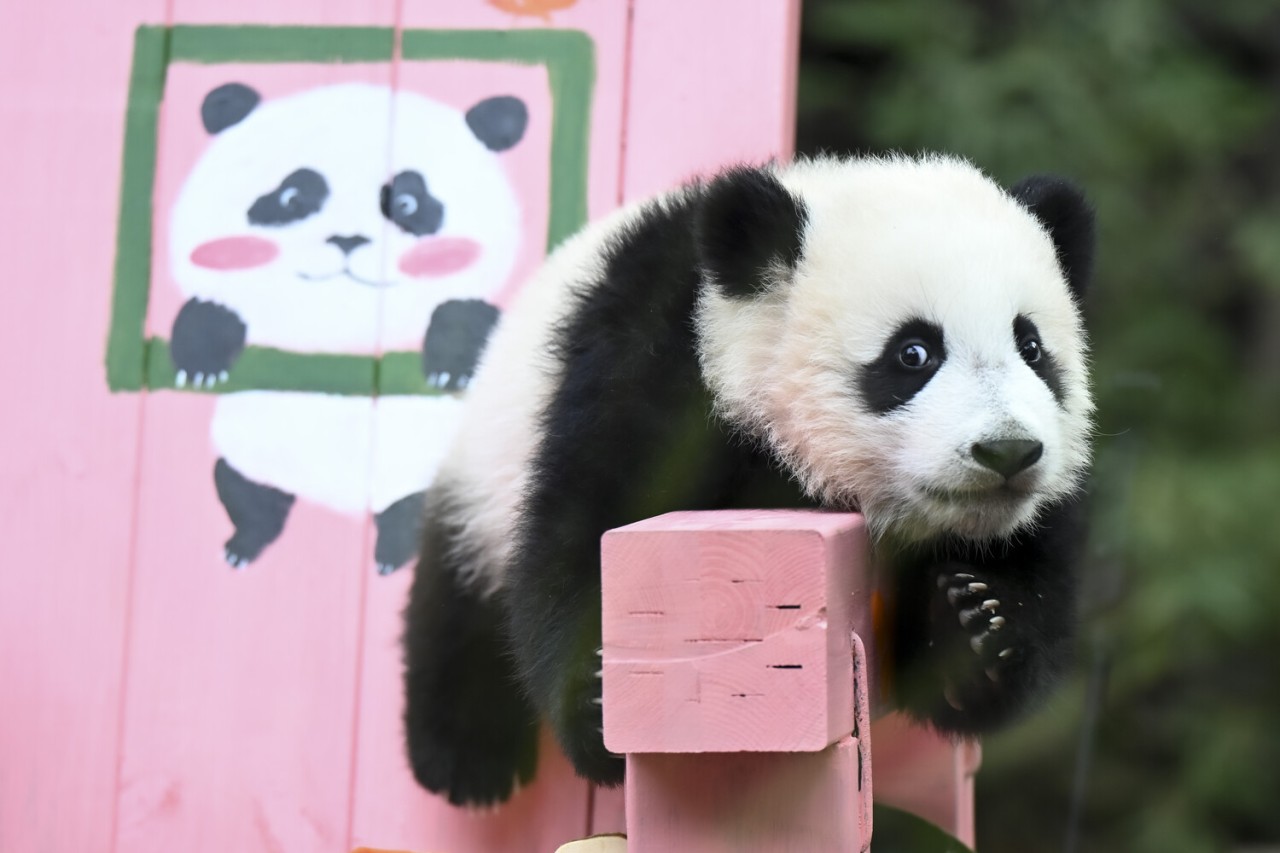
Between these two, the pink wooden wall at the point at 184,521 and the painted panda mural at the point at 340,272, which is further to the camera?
the painted panda mural at the point at 340,272

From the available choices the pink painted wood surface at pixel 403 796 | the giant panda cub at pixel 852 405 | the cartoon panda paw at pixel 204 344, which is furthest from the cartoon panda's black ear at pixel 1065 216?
the cartoon panda paw at pixel 204 344

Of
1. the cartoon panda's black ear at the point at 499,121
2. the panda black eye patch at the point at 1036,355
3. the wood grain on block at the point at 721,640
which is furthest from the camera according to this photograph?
the cartoon panda's black ear at the point at 499,121

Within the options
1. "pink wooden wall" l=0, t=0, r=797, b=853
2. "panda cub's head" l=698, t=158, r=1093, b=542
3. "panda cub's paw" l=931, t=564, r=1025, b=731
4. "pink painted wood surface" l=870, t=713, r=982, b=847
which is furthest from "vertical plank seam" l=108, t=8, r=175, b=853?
"panda cub's paw" l=931, t=564, r=1025, b=731

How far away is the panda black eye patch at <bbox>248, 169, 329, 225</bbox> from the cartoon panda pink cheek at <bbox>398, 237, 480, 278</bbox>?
0.19m

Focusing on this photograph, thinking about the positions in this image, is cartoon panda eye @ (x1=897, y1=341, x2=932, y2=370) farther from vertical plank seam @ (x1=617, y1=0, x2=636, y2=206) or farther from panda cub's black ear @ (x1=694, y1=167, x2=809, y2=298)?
vertical plank seam @ (x1=617, y1=0, x2=636, y2=206)

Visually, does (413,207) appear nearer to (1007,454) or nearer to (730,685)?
(1007,454)

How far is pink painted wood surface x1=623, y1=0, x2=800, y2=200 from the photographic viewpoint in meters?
2.35

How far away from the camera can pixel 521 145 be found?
2412 mm

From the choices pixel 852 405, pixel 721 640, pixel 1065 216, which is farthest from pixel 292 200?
pixel 721 640

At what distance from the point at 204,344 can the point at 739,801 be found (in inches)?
59.2

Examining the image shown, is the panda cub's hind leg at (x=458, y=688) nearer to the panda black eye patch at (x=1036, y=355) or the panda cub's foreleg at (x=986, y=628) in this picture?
the panda cub's foreleg at (x=986, y=628)

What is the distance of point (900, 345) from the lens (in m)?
1.66

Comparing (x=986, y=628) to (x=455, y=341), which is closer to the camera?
(x=986, y=628)

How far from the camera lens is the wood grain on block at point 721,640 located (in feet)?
3.71
